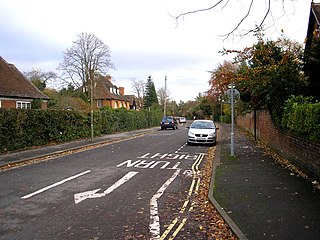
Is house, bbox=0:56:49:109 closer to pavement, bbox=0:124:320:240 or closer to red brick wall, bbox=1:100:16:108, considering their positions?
red brick wall, bbox=1:100:16:108

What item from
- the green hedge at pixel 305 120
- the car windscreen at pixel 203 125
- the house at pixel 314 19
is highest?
the house at pixel 314 19

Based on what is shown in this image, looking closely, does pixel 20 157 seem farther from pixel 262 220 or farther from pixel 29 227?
pixel 262 220

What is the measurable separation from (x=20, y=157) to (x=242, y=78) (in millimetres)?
11272

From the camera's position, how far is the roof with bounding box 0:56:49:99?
27953 mm

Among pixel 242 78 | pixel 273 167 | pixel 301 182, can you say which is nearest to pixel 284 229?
pixel 301 182

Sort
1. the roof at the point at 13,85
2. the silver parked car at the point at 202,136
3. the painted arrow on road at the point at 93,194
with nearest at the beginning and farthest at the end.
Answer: the painted arrow on road at the point at 93,194 → the silver parked car at the point at 202,136 → the roof at the point at 13,85

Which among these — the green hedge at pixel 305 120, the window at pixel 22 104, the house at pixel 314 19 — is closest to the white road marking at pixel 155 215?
the green hedge at pixel 305 120

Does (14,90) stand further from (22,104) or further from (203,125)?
(203,125)

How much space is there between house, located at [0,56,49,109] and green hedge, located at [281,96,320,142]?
24788 mm

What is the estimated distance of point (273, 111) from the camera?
46.7ft

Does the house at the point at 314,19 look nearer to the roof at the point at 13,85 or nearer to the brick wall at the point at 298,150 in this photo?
the brick wall at the point at 298,150

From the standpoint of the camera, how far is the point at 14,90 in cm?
2862

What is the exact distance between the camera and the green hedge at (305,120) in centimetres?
769

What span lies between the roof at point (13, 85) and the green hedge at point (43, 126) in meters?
8.13
